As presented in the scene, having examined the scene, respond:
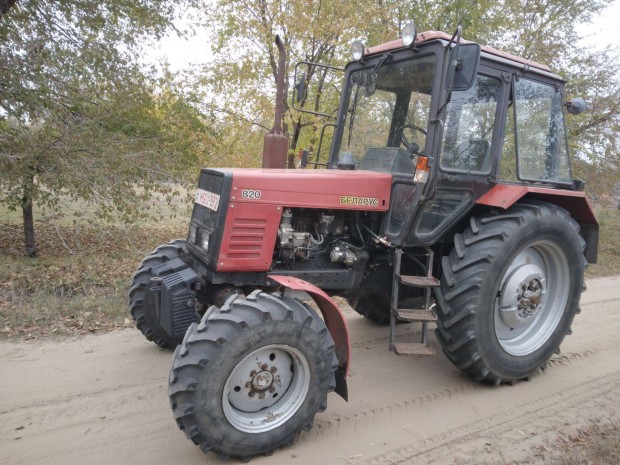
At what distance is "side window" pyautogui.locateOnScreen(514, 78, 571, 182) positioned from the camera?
4.02m

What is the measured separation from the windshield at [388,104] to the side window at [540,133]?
826mm

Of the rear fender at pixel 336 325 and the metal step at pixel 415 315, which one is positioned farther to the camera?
the metal step at pixel 415 315

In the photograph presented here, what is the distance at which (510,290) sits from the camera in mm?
3857

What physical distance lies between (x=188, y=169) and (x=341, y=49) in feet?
10.9

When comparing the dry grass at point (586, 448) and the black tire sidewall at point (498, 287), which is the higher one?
the black tire sidewall at point (498, 287)

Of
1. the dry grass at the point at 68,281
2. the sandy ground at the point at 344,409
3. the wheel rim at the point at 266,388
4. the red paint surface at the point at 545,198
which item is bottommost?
the dry grass at the point at 68,281

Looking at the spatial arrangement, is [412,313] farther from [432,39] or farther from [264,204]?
[432,39]

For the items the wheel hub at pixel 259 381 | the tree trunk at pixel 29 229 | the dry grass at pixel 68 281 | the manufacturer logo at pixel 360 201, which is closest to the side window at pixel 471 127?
the manufacturer logo at pixel 360 201

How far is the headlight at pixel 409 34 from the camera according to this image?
3.46 m

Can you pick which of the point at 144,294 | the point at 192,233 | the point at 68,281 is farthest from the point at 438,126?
the point at 68,281

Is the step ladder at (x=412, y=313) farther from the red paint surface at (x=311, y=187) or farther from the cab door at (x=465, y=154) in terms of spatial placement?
the red paint surface at (x=311, y=187)

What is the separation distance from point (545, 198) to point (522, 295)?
88cm

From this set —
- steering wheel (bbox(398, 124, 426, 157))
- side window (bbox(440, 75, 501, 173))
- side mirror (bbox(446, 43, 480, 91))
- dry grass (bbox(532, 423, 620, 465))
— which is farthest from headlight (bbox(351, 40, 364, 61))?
dry grass (bbox(532, 423, 620, 465))

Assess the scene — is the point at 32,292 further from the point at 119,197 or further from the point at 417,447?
the point at 417,447
